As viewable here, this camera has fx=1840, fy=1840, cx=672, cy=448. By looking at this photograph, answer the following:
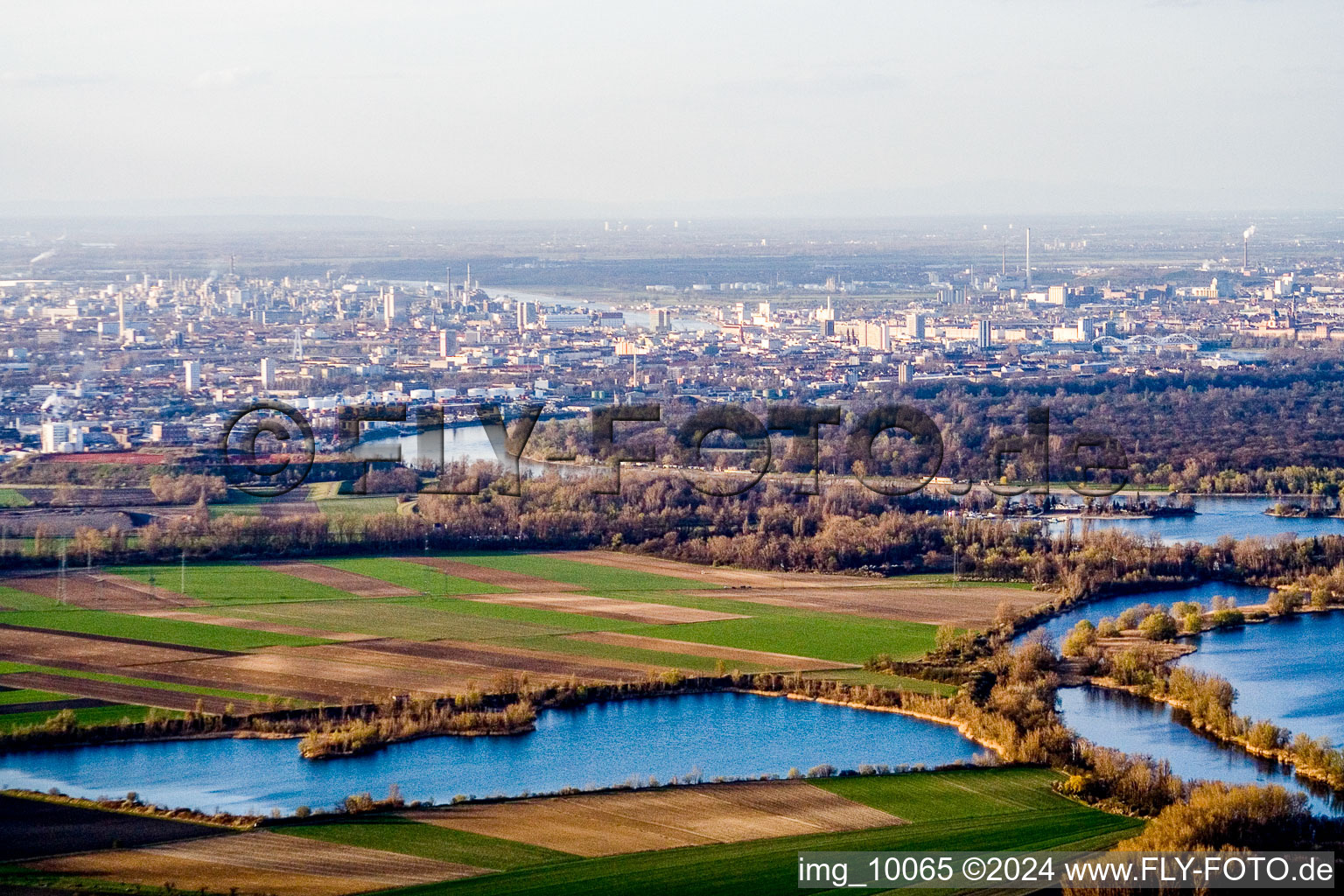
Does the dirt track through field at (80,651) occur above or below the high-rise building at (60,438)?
below

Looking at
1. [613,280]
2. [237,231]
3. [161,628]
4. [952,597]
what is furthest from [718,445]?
[237,231]

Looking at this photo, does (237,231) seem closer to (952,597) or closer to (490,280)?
(490,280)

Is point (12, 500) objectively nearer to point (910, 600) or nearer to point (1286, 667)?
point (910, 600)

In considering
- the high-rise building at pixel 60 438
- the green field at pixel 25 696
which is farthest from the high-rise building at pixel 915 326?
the green field at pixel 25 696

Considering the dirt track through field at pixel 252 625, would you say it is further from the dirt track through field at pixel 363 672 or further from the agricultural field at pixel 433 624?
the dirt track through field at pixel 363 672

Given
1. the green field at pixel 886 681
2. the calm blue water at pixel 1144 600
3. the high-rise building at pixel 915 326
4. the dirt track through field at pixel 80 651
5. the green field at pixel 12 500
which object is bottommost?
the green field at pixel 886 681

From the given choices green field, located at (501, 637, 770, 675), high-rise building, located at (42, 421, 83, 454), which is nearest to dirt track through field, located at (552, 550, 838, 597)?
green field, located at (501, 637, 770, 675)

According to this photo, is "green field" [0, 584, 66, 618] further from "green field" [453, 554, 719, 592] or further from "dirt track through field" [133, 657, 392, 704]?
"green field" [453, 554, 719, 592]
